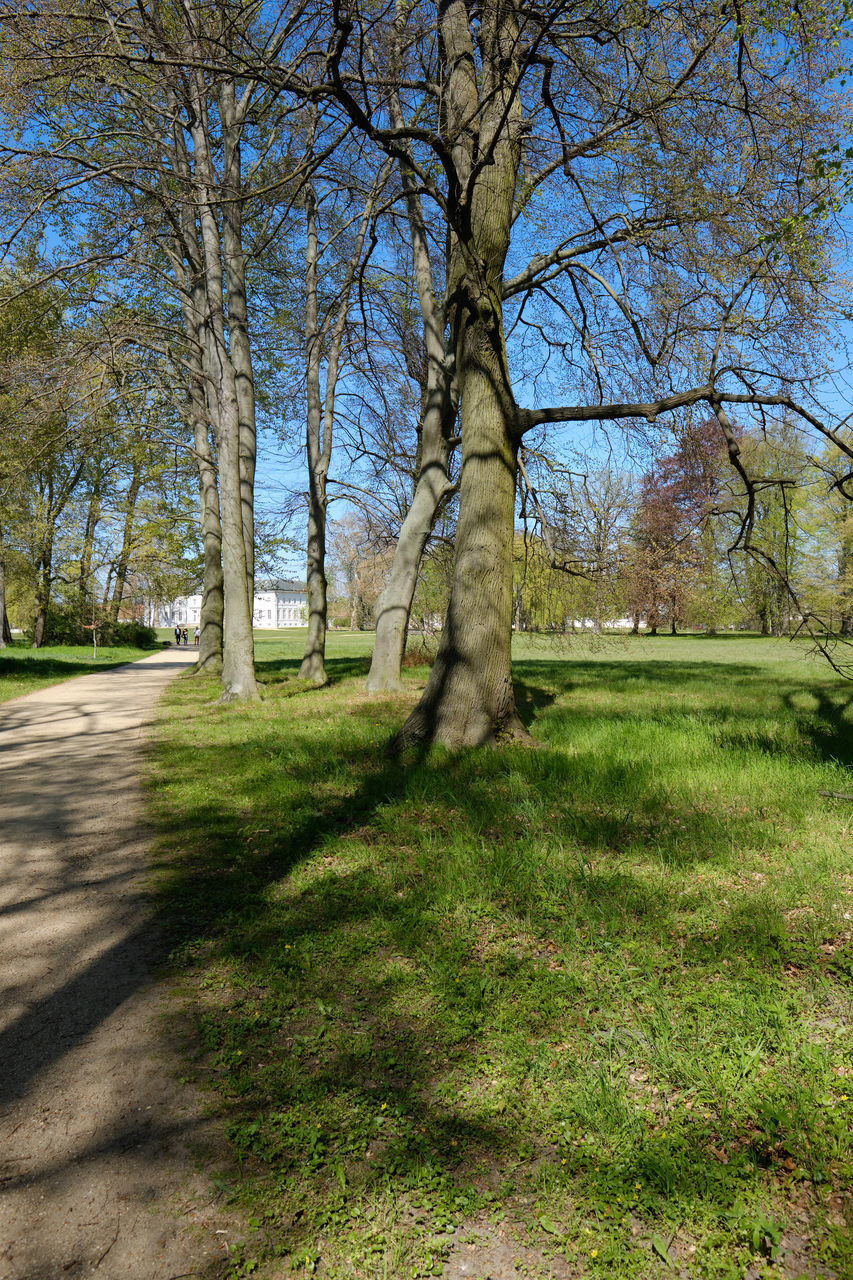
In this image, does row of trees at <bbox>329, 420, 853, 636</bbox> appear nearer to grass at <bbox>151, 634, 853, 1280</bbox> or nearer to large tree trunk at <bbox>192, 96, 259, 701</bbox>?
grass at <bbox>151, 634, 853, 1280</bbox>

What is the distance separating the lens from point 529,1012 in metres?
2.77

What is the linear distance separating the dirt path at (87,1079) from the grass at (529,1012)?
157 millimetres

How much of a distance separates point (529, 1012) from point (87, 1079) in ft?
5.52

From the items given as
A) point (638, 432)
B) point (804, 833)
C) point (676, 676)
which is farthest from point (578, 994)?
point (676, 676)

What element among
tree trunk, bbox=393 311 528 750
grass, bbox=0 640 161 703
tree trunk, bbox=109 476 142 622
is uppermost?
tree trunk, bbox=109 476 142 622

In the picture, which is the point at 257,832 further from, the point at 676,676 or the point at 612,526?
the point at 676,676

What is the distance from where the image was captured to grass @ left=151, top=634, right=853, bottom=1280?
6.14 ft

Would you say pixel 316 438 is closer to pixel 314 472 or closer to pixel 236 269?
pixel 314 472

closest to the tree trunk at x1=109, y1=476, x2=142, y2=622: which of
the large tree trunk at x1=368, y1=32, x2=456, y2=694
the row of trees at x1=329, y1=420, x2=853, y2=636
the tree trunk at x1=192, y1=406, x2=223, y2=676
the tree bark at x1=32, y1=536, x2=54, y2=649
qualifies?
the tree bark at x1=32, y1=536, x2=54, y2=649

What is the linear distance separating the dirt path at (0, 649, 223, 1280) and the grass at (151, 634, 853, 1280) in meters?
0.16

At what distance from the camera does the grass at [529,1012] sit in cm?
187

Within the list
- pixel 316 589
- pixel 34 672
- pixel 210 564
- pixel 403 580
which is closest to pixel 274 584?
pixel 210 564

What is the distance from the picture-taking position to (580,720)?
809cm

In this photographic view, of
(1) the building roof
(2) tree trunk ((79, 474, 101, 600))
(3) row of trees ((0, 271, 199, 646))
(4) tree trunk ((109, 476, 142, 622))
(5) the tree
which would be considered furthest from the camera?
(2) tree trunk ((79, 474, 101, 600))
